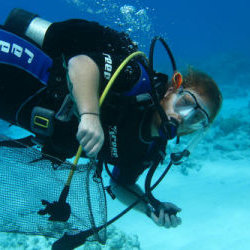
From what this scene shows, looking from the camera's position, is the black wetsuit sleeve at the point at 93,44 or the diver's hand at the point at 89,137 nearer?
the diver's hand at the point at 89,137

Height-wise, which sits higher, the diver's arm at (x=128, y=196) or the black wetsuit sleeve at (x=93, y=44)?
the black wetsuit sleeve at (x=93, y=44)

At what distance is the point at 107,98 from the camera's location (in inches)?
74.0

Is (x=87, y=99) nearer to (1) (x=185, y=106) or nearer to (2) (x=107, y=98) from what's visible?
(2) (x=107, y=98)

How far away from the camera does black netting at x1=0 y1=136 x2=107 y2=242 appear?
160cm

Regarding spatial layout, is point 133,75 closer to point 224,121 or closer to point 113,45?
point 113,45

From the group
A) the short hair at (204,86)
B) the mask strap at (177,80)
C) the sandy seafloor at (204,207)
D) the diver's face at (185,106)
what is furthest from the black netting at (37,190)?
the sandy seafloor at (204,207)

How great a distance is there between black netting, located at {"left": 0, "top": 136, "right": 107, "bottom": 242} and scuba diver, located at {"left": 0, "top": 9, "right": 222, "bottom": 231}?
35 cm

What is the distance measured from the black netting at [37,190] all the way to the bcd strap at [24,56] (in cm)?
77

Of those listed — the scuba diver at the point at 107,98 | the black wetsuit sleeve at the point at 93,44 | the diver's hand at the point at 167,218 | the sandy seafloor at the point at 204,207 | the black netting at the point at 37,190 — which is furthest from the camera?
the sandy seafloor at the point at 204,207

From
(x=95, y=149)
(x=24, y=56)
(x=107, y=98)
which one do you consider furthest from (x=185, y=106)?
(x=24, y=56)

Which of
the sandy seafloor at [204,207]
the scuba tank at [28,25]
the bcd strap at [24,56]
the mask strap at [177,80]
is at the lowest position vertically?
the sandy seafloor at [204,207]

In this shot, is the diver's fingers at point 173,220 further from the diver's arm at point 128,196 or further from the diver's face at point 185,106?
the diver's face at point 185,106

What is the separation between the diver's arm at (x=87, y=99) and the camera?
121 cm

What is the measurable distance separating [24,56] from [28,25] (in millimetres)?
493
